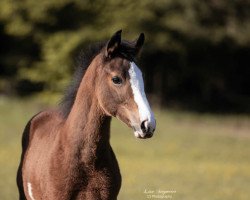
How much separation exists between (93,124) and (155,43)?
28.5 metres

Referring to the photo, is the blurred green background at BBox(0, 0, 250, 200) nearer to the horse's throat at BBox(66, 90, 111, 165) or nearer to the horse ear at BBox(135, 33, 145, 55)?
the horse's throat at BBox(66, 90, 111, 165)

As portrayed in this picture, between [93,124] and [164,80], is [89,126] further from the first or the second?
[164,80]

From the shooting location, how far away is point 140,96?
5.69 metres

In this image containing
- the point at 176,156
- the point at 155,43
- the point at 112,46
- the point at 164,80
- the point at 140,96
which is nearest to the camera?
the point at 140,96

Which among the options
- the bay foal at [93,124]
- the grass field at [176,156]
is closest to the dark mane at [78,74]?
the bay foal at [93,124]

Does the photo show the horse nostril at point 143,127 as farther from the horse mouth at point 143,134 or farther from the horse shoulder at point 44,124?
the horse shoulder at point 44,124

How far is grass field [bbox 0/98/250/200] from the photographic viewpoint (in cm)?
1355

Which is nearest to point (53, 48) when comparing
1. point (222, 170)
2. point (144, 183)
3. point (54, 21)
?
point (54, 21)

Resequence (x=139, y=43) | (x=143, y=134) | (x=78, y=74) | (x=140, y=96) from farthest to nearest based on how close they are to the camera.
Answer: (x=78, y=74)
(x=139, y=43)
(x=140, y=96)
(x=143, y=134)

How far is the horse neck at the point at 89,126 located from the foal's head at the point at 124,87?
0.16 metres

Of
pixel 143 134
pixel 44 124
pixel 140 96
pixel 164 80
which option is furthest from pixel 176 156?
pixel 164 80

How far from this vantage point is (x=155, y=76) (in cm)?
4041

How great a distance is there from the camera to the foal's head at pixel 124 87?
559 centimetres

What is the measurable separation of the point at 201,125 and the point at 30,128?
75.4 ft
